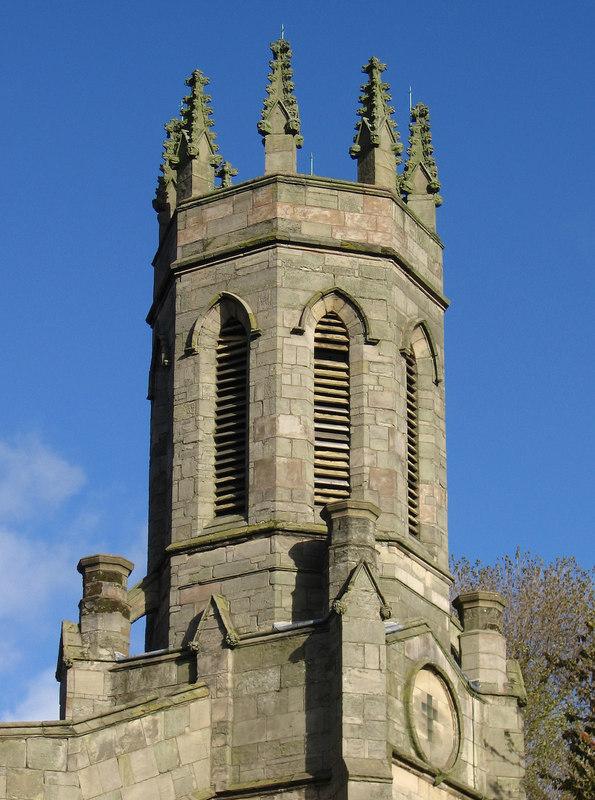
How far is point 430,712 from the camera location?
26.3 meters

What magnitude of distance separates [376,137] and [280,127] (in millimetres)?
1466

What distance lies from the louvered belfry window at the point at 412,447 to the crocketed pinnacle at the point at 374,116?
332 cm

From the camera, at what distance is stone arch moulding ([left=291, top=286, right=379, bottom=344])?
28.7 meters

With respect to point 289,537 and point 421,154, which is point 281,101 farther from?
point 289,537

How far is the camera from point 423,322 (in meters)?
30.0

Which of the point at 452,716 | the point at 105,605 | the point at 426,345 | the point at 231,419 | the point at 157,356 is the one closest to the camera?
the point at 452,716

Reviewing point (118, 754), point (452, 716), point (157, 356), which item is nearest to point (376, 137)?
point (157, 356)

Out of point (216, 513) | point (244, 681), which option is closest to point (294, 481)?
point (216, 513)

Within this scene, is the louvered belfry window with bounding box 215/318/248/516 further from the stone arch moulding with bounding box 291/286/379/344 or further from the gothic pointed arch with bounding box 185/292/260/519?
the stone arch moulding with bounding box 291/286/379/344

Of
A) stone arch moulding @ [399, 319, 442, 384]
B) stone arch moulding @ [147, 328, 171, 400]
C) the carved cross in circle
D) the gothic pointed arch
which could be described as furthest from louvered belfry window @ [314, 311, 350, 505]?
the carved cross in circle

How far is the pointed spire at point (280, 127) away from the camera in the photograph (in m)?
30.0

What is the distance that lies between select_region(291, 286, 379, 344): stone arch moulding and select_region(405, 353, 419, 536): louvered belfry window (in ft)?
3.17

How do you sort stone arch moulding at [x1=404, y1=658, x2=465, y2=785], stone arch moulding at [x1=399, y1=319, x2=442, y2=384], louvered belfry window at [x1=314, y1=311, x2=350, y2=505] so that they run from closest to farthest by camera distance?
1. stone arch moulding at [x1=404, y1=658, x2=465, y2=785]
2. louvered belfry window at [x1=314, y1=311, x2=350, y2=505]
3. stone arch moulding at [x1=399, y1=319, x2=442, y2=384]

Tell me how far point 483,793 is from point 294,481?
4.82 m
